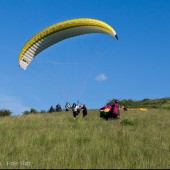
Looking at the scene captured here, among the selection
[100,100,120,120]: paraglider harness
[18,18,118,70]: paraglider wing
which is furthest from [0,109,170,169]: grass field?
[18,18,118,70]: paraglider wing

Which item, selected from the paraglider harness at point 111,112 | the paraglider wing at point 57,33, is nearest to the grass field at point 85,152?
the paraglider harness at point 111,112

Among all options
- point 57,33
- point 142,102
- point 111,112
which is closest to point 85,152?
point 111,112

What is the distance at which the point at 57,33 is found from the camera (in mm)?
23703

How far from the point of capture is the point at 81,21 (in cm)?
2272

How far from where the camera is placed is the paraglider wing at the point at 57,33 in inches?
894

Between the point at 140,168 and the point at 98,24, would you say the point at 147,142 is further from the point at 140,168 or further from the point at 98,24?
the point at 98,24

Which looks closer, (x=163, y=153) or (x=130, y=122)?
(x=163, y=153)

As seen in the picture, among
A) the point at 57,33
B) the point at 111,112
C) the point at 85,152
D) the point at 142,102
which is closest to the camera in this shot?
the point at 85,152

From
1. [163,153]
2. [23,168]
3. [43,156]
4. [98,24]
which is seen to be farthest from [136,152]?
[98,24]

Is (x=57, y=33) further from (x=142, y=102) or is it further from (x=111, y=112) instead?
(x=142, y=102)

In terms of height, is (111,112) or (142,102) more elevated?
(142,102)

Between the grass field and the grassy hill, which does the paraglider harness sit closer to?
the grass field

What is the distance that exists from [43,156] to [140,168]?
2.11m

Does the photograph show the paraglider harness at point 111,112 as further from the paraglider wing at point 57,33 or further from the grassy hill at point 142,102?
the grassy hill at point 142,102
